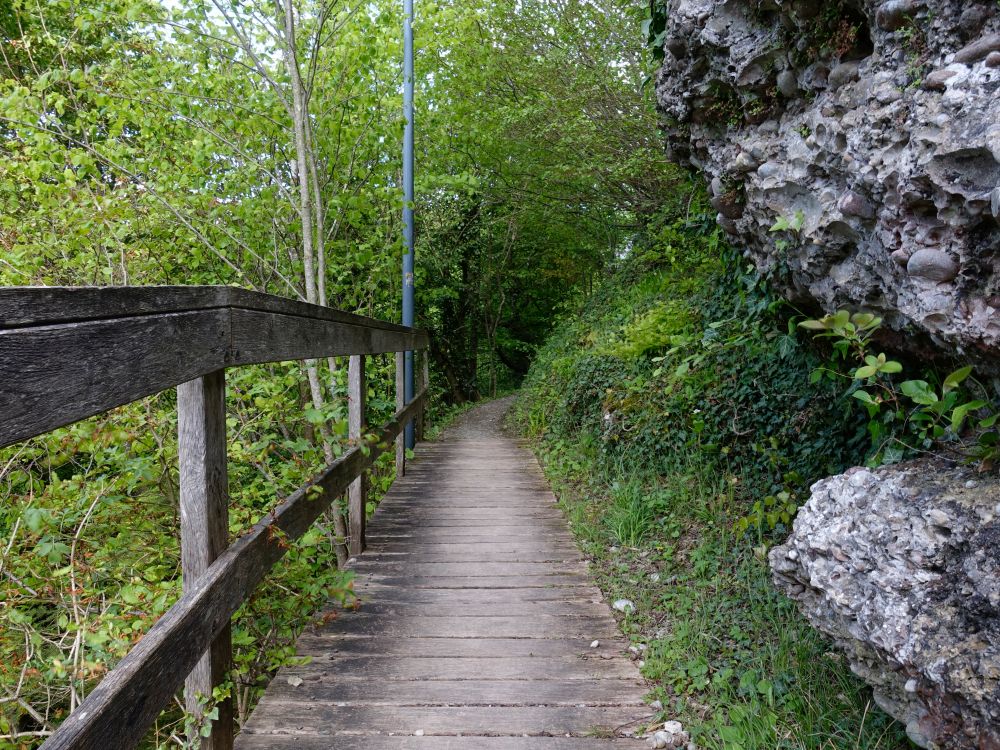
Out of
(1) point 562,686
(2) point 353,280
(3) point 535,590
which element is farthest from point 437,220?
(1) point 562,686

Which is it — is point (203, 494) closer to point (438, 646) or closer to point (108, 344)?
point (108, 344)

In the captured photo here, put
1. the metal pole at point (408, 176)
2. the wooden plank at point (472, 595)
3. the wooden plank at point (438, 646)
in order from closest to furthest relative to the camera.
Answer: the wooden plank at point (438, 646)
the wooden plank at point (472, 595)
the metal pole at point (408, 176)

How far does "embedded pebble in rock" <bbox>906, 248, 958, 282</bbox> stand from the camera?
5.93 ft

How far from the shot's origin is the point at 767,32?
8.72 ft

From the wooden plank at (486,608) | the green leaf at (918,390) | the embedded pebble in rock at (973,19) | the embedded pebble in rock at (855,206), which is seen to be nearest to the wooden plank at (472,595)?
the wooden plank at (486,608)

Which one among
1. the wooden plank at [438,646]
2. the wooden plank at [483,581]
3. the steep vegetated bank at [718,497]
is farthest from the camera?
the wooden plank at [483,581]

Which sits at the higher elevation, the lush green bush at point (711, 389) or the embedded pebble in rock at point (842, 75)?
the embedded pebble in rock at point (842, 75)

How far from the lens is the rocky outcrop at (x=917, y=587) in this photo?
1716 millimetres

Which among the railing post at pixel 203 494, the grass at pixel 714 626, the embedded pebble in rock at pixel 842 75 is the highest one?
the embedded pebble in rock at pixel 842 75

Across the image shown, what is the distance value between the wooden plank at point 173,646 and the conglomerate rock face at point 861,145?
7.59ft

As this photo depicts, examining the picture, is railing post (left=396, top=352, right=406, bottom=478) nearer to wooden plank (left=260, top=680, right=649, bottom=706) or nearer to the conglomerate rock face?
wooden plank (left=260, top=680, right=649, bottom=706)

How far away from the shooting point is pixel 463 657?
→ 313 cm

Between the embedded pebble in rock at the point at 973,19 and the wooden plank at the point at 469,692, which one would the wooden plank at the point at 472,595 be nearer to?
the wooden plank at the point at 469,692

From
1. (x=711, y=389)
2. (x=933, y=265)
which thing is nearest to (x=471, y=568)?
(x=711, y=389)
